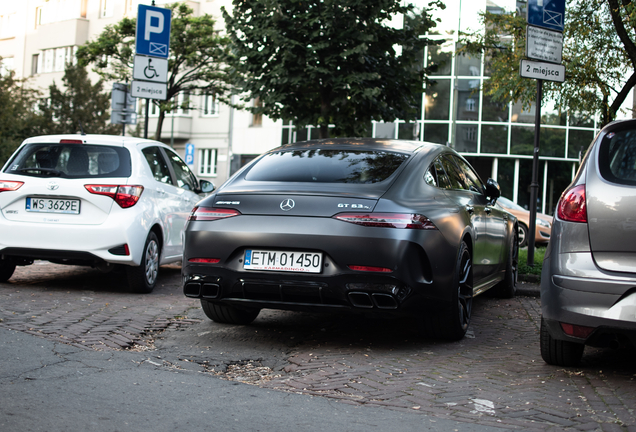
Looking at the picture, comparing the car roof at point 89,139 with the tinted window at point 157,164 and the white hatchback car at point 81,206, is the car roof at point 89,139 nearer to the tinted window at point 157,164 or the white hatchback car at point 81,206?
the white hatchback car at point 81,206

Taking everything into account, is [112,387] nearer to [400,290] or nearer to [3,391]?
[3,391]

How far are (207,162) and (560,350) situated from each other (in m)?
41.9

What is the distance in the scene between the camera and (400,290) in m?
5.08

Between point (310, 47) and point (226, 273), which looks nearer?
point (226, 273)

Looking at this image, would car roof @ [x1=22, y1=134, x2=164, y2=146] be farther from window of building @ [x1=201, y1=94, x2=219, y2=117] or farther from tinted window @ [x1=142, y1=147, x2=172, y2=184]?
window of building @ [x1=201, y1=94, x2=219, y2=117]

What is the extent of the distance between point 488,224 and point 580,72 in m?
8.50

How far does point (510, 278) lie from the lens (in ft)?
27.1

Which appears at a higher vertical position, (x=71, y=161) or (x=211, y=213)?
(x=71, y=161)

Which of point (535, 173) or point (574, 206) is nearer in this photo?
point (574, 206)

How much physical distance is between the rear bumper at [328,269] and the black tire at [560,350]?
768 mm

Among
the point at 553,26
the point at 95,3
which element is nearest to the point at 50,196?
the point at 553,26

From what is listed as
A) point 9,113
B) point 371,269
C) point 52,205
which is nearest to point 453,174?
point 371,269

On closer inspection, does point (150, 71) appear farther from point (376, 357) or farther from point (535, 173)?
point (376, 357)

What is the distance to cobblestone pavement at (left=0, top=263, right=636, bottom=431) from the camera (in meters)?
4.04
